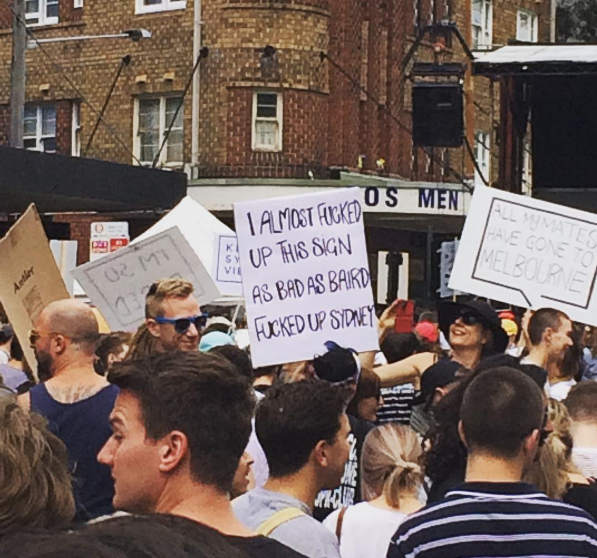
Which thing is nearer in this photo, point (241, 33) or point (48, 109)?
point (241, 33)

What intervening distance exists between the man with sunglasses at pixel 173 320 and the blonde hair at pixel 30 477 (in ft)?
11.2

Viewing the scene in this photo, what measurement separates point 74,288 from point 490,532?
12.5m

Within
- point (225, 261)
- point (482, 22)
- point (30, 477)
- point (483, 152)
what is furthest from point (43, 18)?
point (30, 477)

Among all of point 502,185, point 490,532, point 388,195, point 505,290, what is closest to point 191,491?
point 490,532

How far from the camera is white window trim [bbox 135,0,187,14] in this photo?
28.1 metres

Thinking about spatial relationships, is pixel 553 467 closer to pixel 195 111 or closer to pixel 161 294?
pixel 161 294

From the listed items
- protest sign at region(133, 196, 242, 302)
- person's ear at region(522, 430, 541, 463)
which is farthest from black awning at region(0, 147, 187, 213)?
person's ear at region(522, 430, 541, 463)

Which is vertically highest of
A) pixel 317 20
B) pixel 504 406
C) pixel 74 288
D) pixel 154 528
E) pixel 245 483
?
pixel 317 20

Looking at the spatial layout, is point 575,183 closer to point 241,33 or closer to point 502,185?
point 502,185

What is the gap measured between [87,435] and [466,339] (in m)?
2.72

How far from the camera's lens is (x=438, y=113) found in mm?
14711

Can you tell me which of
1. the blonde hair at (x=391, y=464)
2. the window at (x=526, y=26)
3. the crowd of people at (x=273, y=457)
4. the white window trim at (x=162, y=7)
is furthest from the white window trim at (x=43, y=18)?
the blonde hair at (x=391, y=464)

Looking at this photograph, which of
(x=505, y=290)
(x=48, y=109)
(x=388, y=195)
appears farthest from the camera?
(x=48, y=109)

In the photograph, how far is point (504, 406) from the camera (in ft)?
12.6
